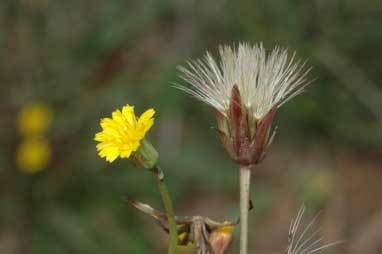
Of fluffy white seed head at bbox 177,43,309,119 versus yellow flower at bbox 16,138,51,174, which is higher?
yellow flower at bbox 16,138,51,174

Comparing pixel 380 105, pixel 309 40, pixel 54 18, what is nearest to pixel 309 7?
pixel 309 40

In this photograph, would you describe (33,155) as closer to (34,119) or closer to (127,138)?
(34,119)

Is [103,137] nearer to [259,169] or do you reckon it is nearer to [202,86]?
[202,86]

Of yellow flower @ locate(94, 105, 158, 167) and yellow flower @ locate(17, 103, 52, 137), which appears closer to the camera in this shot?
yellow flower @ locate(94, 105, 158, 167)

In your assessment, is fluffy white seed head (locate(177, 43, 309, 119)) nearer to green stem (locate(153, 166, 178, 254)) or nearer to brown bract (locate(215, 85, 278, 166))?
brown bract (locate(215, 85, 278, 166))

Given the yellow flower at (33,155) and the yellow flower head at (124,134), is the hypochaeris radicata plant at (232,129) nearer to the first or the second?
the yellow flower head at (124,134)

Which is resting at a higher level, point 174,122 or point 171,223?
point 174,122

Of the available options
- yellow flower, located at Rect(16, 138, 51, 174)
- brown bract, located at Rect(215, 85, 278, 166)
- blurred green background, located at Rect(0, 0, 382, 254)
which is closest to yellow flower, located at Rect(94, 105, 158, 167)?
brown bract, located at Rect(215, 85, 278, 166)

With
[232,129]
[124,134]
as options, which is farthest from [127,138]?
[232,129]
